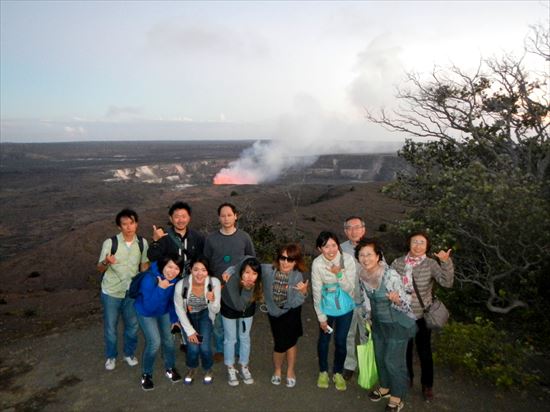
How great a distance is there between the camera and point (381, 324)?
15.4ft

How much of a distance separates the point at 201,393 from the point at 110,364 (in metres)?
1.69

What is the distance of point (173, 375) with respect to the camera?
5645 millimetres

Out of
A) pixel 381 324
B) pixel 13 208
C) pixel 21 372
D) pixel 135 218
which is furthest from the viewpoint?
pixel 13 208

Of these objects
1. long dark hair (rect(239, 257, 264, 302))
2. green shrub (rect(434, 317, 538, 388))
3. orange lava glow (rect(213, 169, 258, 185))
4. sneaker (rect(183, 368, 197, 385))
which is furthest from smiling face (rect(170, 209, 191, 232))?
orange lava glow (rect(213, 169, 258, 185))

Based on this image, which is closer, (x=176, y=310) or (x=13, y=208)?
(x=176, y=310)

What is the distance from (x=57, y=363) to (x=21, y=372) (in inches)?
19.5

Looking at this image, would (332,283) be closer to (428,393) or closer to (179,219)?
(428,393)

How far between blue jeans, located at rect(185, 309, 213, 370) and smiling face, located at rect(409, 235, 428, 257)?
2663 millimetres

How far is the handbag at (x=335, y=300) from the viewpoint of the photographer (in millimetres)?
4935

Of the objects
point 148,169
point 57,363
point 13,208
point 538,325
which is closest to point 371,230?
point 538,325

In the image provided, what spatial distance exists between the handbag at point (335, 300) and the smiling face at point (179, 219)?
6.61ft

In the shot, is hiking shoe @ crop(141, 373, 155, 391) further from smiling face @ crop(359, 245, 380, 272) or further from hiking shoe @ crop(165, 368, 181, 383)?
smiling face @ crop(359, 245, 380, 272)

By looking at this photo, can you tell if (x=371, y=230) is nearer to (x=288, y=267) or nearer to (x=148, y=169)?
(x=288, y=267)

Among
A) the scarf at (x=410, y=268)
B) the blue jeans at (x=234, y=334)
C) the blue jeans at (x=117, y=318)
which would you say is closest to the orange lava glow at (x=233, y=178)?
the blue jeans at (x=117, y=318)
